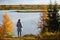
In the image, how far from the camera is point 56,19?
743 centimetres

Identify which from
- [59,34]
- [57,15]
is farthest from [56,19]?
[59,34]

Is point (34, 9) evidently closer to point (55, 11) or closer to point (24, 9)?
point (24, 9)

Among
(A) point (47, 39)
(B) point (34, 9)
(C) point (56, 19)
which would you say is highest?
(B) point (34, 9)

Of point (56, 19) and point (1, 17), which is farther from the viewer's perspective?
point (1, 17)

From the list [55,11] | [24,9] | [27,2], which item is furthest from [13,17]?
[55,11]

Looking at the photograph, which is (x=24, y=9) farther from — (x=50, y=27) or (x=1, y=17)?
(x=50, y=27)

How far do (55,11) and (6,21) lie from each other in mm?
3090

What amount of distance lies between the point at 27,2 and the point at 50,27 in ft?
12.9

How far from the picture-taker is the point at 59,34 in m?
5.86

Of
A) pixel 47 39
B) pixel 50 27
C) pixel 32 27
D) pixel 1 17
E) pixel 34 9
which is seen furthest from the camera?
pixel 34 9

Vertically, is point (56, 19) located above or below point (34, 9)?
below

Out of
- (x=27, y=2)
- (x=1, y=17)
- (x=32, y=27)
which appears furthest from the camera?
(x=27, y=2)

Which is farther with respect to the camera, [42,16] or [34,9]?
[34,9]

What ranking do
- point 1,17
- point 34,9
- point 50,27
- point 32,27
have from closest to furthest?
1. point 50,27
2. point 32,27
3. point 1,17
4. point 34,9
